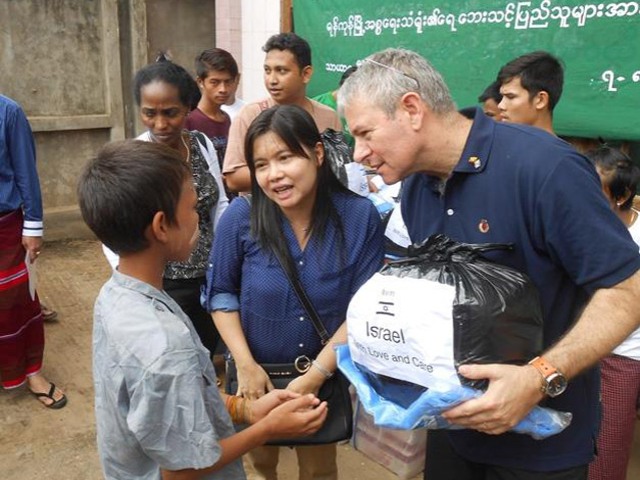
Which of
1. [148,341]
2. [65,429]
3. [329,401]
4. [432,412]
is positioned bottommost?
[65,429]

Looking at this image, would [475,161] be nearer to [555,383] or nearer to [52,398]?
[555,383]

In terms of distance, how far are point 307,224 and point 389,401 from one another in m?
0.84

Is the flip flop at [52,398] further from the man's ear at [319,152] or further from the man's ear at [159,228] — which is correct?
the man's ear at [159,228]

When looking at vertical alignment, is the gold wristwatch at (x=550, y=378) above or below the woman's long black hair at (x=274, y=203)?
below

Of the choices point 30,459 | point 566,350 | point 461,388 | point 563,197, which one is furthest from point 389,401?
point 30,459

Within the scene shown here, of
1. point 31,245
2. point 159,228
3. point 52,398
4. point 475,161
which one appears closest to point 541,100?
point 475,161

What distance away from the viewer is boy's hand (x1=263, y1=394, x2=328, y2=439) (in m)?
1.56

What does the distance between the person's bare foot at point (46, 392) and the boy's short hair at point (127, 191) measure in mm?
2488

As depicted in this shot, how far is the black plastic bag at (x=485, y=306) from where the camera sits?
1.22 meters

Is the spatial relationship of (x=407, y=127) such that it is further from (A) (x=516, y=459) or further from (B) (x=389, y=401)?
(A) (x=516, y=459)

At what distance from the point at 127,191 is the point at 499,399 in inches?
35.3

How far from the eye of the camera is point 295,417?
5.25 ft

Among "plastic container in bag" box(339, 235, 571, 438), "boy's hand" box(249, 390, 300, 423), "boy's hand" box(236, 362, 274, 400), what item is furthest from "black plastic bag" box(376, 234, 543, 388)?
"boy's hand" box(236, 362, 274, 400)

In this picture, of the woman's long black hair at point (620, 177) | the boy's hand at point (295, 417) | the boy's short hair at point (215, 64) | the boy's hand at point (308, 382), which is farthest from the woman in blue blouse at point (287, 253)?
the boy's short hair at point (215, 64)
